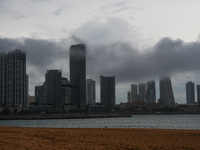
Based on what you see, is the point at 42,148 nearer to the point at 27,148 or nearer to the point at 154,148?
the point at 27,148

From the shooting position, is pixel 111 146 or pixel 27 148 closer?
pixel 27 148

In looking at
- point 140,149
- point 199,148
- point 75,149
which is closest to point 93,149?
point 75,149

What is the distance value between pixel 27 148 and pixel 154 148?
1167 centimetres

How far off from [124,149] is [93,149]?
2.89 m

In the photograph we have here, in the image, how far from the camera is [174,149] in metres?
29.9

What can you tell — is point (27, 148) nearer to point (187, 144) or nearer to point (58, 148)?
point (58, 148)

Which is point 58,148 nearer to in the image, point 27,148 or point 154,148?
point 27,148

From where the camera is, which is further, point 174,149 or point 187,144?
point 187,144

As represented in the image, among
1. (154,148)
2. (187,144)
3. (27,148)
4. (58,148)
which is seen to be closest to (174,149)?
(154,148)

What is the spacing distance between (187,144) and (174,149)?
412cm

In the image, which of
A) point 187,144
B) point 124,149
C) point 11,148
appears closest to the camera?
point 11,148

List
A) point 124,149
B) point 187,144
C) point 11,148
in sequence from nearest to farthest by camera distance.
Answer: point 11,148, point 124,149, point 187,144

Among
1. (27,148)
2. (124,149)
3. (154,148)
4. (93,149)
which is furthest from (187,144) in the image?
(27,148)

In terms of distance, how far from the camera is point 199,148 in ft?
101
